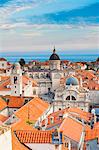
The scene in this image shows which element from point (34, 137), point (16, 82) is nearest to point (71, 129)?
point (34, 137)

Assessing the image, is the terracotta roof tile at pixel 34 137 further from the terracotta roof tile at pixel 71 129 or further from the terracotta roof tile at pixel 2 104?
the terracotta roof tile at pixel 2 104

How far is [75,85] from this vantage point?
94.0 ft

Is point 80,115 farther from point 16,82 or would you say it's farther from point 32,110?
point 16,82

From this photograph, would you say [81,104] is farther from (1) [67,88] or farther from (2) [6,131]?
(2) [6,131]

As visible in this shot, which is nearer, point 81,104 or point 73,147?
point 73,147

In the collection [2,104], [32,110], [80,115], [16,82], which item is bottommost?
[80,115]

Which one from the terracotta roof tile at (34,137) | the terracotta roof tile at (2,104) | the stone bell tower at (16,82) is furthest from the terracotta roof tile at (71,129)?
the stone bell tower at (16,82)

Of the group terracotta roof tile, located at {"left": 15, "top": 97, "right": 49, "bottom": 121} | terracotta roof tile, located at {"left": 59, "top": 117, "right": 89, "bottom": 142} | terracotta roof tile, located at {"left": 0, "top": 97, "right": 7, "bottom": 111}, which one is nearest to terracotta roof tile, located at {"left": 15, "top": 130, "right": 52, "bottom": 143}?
terracotta roof tile, located at {"left": 59, "top": 117, "right": 89, "bottom": 142}

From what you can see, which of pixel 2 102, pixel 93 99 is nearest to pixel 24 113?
pixel 2 102

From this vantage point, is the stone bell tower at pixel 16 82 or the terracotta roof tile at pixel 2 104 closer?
the terracotta roof tile at pixel 2 104

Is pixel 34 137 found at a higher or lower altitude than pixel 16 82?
lower

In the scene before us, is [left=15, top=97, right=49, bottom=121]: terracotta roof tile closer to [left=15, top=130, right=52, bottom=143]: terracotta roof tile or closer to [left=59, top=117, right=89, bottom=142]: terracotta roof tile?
[left=59, top=117, right=89, bottom=142]: terracotta roof tile

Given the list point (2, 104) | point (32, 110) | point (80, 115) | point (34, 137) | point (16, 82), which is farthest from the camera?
point (16, 82)

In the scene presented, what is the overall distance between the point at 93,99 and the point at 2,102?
429 inches
